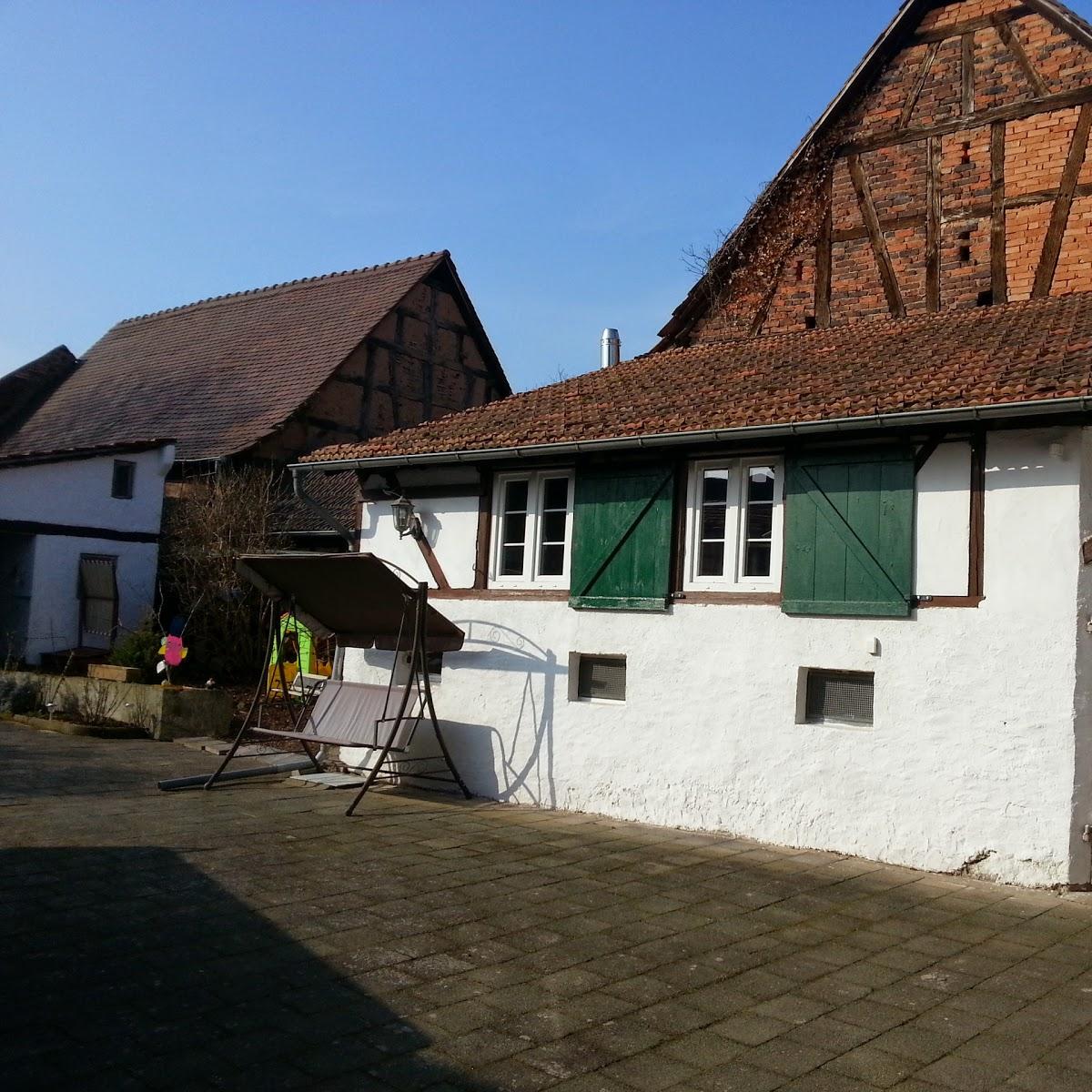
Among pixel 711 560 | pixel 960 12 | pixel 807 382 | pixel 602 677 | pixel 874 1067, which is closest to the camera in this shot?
pixel 874 1067

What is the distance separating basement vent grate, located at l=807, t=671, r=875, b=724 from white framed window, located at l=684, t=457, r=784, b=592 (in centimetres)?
86

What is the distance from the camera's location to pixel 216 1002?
5.00m

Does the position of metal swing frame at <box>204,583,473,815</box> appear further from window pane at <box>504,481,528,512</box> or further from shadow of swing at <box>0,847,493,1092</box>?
shadow of swing at <box>0,847,493,1092</box>

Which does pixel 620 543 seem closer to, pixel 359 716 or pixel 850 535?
pixel 850 535

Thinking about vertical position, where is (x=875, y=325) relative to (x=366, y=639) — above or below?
above

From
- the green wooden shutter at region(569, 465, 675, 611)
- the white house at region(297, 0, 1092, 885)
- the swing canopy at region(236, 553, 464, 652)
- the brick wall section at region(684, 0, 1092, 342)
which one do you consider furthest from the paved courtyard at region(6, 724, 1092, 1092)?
the brick wall section at region(684, 0, 1092, 342)

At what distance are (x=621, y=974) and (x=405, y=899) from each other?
174 centimetres

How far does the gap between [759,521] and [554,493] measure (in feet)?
6.92

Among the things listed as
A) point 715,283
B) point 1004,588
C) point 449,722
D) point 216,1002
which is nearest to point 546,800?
point 449,722

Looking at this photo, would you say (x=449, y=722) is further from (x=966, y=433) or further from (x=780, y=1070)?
(x=780, y=1070)

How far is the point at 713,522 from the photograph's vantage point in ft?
32.2

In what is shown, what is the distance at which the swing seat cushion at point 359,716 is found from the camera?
10.6 meters

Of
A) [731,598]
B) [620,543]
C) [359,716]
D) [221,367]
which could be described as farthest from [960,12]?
[221,367]

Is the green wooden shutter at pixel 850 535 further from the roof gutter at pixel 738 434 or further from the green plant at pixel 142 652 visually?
the green plant at pixel 142 652
